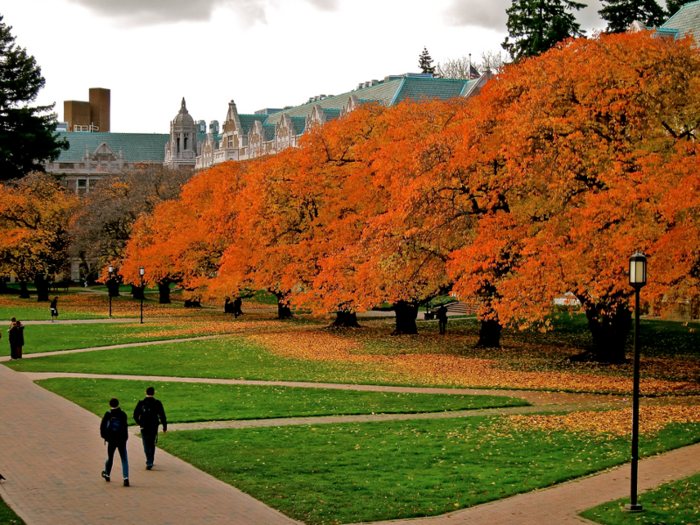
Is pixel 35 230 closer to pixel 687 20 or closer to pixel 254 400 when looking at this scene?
pixel 687 20

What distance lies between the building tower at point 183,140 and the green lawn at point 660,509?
11945 centimetres

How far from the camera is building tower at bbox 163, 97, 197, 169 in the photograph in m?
128

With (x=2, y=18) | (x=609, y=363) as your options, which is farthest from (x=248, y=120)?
(x=609, y=363)

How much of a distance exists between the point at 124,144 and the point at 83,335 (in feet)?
348

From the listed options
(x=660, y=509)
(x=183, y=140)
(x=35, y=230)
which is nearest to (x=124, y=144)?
(x=183, y=140)

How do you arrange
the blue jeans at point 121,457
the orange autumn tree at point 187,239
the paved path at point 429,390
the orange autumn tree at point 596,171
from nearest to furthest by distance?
1. the blue jeans at point 121,457
2. the paved path at point 429,390
3. the orange autumn tree at point 596,171
4. the orange autumn tree at point 187,239

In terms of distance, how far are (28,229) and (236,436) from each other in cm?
5240

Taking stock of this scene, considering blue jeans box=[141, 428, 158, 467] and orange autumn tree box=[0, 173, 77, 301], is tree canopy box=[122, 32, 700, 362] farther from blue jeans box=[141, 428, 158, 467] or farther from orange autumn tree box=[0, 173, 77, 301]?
orange autumn tree box=[0, 173, 77, 301]

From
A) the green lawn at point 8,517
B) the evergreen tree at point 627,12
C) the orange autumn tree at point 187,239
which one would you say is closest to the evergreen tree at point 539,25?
the evergreen tree at point 627,12

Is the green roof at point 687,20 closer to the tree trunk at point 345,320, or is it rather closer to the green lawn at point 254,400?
the tree trunk at point 345,320

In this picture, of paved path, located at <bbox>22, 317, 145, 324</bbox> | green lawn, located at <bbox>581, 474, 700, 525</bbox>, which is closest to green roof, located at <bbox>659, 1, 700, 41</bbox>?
paved path, located at <bbox>22, 317, 145, 324</bbox>

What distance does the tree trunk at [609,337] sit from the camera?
28.1 meters

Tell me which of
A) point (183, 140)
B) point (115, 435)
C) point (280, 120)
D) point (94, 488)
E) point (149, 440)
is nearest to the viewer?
point (94, 488)

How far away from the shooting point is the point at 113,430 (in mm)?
13758
